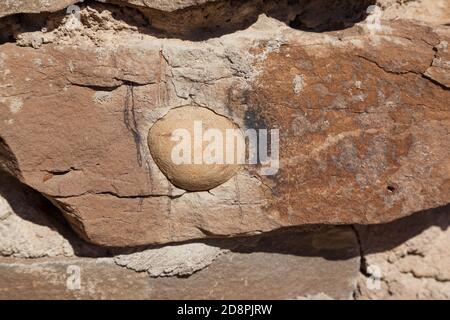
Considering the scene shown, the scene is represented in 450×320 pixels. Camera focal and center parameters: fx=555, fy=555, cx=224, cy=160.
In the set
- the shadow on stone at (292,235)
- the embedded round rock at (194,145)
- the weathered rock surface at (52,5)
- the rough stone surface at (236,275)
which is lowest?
the rough stone surface at (236,275)

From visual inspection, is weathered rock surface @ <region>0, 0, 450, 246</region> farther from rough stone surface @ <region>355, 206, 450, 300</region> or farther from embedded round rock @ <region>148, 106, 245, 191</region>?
rough stone surface @ <region>355, 206, 450, 300</region>

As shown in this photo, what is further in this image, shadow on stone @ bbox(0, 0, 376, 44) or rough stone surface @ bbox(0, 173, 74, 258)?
rough stone surface @ bbox(0, 173, 74, 258)

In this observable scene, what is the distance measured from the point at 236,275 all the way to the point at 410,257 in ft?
2.07

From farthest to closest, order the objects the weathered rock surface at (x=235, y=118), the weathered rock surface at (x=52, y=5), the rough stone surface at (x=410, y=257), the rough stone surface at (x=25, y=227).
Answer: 1. the rough stone surface at (x=410, y=257)
2. the rough stone surface at (x=25, y=227)
3. the weathered rock surface at (x=235, y=118)
4. the weathered rock surface at (x=52, y=5)

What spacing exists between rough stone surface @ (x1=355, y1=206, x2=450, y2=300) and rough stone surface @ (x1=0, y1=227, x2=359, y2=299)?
0.27 ft

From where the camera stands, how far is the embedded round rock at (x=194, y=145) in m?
1.52

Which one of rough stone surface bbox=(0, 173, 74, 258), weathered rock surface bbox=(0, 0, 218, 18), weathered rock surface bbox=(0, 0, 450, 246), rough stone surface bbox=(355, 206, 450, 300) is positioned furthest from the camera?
rough stone surface bbox=(355, 206, 450, 300)

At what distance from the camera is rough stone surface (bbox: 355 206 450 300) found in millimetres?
1942

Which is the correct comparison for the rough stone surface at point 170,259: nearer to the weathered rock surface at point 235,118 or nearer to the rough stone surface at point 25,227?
the weathered rock surface at point 235,118

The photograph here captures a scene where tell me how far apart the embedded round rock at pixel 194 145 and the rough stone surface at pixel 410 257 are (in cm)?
67

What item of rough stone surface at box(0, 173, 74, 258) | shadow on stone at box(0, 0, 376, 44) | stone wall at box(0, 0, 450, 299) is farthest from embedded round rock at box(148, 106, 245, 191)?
rough stone surface at box(0, 173, 74, 258)

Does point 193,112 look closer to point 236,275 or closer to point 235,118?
point 235,118

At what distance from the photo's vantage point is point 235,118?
1552 mm

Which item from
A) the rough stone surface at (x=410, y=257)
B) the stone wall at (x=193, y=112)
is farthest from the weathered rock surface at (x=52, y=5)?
the rough stone surface at (x=410, y=257)
